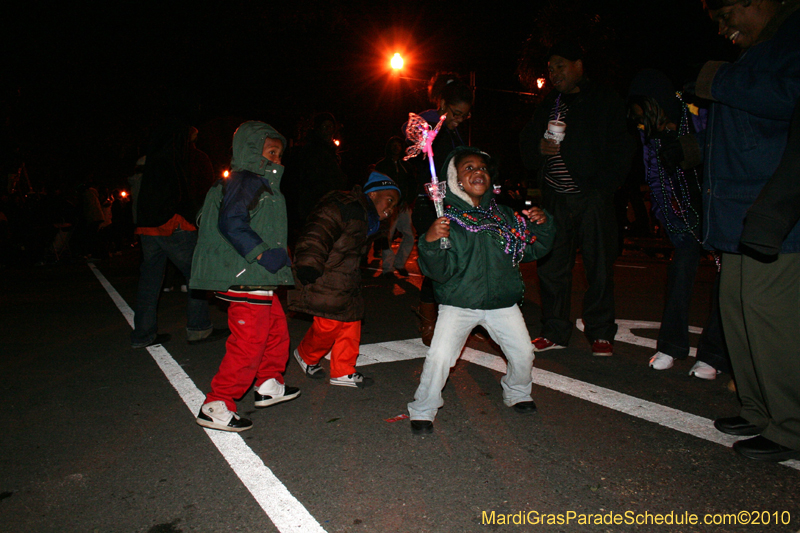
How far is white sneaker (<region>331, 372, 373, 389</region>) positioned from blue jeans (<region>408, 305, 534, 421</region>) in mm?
759

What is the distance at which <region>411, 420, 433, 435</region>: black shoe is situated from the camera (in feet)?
10.8

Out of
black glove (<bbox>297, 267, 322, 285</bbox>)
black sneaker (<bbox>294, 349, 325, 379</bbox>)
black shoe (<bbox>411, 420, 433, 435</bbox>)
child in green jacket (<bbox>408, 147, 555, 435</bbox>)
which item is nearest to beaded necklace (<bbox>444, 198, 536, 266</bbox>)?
child in green jacket (<bbox>408, 147, 555, 435</bbox>)

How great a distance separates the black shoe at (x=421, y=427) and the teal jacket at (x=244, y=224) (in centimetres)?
117

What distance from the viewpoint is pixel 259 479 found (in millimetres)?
2797

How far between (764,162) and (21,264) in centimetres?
1545

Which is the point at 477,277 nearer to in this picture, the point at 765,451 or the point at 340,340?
the point at 340,340

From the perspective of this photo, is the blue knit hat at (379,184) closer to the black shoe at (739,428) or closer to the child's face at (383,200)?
the child's face at (383,200)

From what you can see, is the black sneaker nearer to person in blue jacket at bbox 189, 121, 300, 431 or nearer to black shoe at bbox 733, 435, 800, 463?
person in blue jacket at bbox 189, 121, 300, 431

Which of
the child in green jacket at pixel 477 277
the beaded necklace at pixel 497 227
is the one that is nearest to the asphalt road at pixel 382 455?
the child in green jacket at pixel 477 277

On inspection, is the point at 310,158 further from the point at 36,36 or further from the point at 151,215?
the point at 36,36

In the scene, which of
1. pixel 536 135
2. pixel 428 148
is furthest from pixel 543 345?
pixel 428 148

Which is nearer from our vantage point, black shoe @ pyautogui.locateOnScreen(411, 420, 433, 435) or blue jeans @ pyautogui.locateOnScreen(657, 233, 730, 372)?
black shoe @ pyautogui.locateOnScreen(411, 420, 433, 435)

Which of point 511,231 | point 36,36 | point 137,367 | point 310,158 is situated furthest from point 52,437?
Result: point 36,36

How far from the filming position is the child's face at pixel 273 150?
12.1 ft
